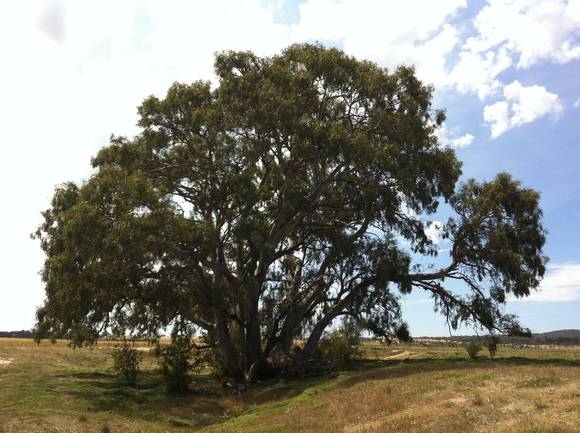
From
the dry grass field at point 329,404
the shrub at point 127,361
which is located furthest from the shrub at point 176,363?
the shrub at point 127,361

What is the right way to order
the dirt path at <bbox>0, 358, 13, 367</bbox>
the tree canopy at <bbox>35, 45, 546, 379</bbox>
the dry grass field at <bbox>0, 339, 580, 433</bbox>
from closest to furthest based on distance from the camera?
the dry grass field at <bbox>0, 339, 580, 433</bbox>, the tree canopy at <bbox>35, 45, 546, 379</bbox>, the dirt path at <bbox>0, 358, 13, 367</bbox>

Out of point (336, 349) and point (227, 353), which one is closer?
point (227, 353)

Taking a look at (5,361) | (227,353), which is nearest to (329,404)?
(227,353)

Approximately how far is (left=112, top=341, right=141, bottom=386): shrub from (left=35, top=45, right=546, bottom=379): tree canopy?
113 inches

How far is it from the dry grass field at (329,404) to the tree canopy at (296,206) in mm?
3726

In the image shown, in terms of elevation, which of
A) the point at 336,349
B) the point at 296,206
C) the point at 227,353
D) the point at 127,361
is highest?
the point at 296,206

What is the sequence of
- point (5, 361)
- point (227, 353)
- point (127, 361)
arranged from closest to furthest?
1. point (127, 361)
2. point (227, 353)
3. point (5, 361)

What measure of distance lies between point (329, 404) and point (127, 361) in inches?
632

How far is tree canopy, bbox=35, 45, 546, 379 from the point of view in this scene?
96.2 feet

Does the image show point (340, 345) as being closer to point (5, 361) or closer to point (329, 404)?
point (329, 404)

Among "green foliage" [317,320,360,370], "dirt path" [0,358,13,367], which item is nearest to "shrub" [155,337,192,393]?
"green foliage" [317,320,360,370]

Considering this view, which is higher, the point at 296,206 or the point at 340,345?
the point at 296,206

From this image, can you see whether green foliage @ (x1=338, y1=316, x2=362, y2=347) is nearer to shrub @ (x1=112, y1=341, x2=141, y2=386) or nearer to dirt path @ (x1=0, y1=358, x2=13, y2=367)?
shrub @ (x1=112, y1=341, x2=141, y2=386)

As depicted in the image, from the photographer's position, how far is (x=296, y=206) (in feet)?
105
